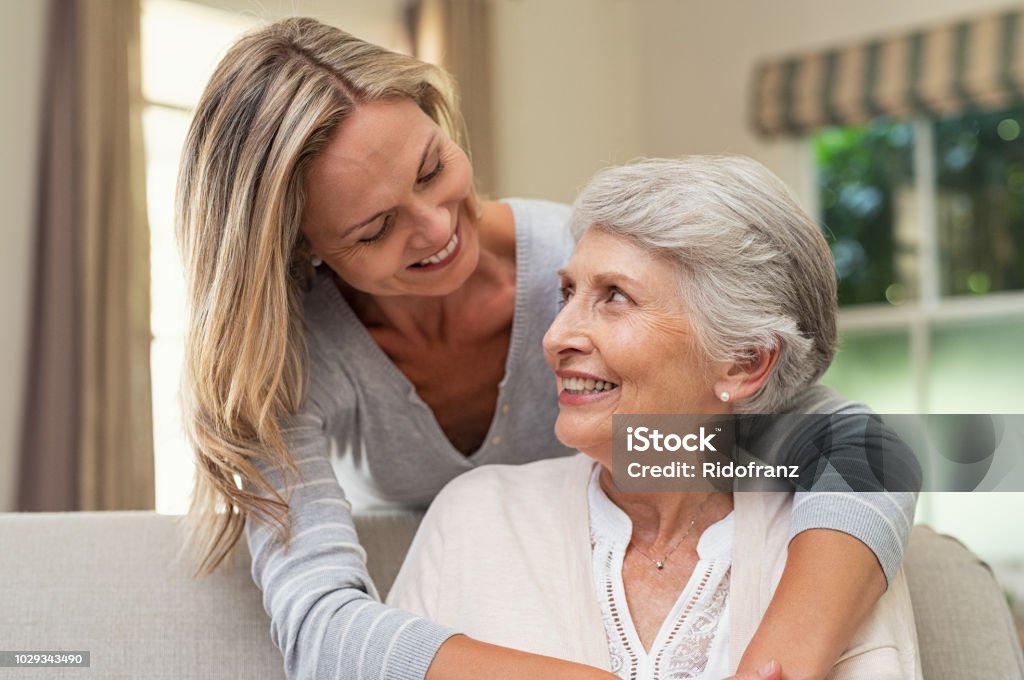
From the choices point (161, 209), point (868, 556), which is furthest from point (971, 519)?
point (868, 556)

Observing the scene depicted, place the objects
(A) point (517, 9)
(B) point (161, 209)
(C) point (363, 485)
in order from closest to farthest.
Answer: (C) point (363, 485), (B) point (161, 209), (A) point (517, 9)

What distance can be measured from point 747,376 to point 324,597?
62 centimetres

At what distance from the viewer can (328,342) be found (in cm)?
167

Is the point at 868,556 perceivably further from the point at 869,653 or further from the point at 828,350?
the point at 828,350

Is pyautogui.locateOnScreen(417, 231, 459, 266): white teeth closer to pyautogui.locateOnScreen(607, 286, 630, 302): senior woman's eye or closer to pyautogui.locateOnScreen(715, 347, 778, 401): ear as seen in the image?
pyautogui.locateOnScreen(607, 286, 630, 302): senior woman's eye

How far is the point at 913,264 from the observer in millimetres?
5168

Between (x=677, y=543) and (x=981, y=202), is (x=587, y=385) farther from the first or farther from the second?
(x=981, y=202)

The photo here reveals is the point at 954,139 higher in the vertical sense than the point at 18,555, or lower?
higher

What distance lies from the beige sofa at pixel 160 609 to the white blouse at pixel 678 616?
326 millimetres

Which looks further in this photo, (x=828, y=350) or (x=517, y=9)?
(x=517, y=9)

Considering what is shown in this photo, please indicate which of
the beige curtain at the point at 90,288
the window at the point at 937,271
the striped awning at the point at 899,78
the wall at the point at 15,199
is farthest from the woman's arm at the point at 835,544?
the striped awning at the point at 899,78

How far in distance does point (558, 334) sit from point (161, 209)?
3049mm

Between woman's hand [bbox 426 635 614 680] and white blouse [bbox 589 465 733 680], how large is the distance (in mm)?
161
